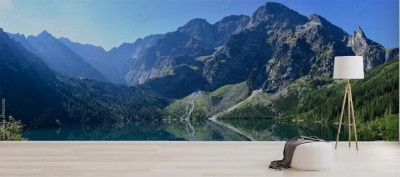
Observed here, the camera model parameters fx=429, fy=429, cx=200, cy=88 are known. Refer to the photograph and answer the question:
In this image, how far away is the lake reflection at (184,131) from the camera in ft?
23.6

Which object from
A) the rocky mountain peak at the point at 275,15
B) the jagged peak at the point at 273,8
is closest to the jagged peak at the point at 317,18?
the rocky mountain peak at the point at 275,15

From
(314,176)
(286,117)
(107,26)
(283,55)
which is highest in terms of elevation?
(107,26)

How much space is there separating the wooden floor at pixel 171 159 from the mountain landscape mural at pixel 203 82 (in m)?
1.04

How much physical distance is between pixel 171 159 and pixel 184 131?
2.52 metres

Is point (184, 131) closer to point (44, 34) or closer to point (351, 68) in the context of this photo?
point (44, 34)

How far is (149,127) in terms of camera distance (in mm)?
7551

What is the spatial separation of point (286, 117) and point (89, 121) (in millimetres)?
3563

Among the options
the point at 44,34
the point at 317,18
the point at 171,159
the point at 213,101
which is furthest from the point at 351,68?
the point at 44,34

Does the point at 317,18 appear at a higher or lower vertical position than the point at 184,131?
higher

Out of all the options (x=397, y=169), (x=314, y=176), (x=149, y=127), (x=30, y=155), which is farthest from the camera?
(x=149, y=127)

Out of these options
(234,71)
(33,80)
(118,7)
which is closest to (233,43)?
(234,71)

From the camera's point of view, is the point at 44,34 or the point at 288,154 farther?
the point at 44,34

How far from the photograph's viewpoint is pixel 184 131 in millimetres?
7496

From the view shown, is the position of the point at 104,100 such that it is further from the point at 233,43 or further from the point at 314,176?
the point at 314,176
